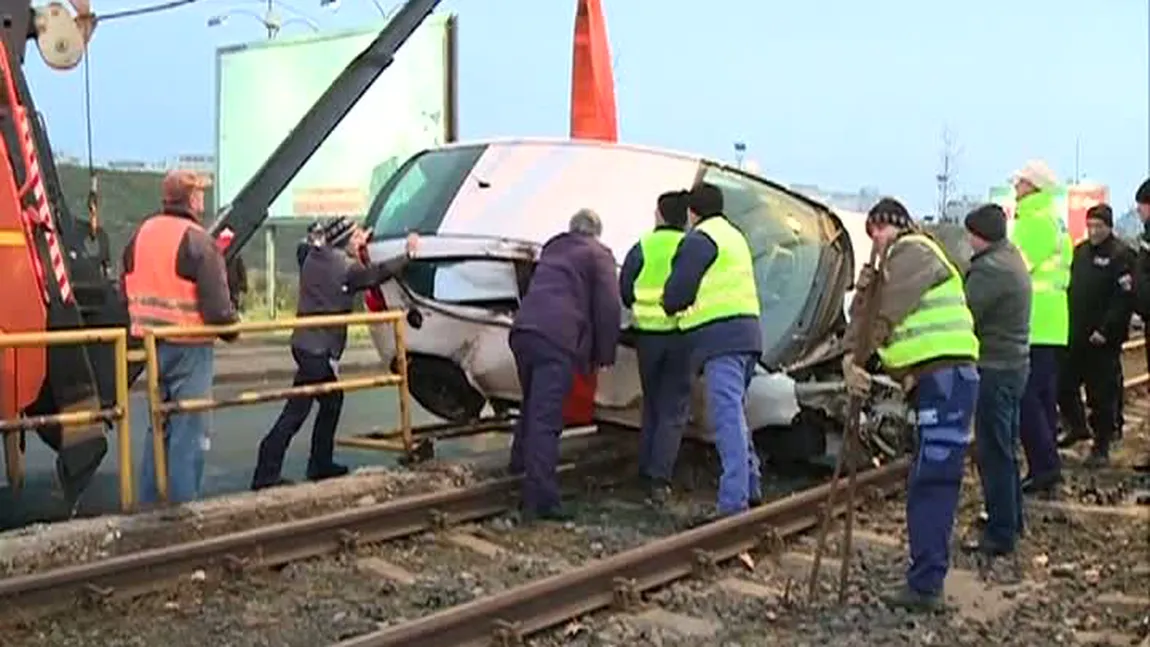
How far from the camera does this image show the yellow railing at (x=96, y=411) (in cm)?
715

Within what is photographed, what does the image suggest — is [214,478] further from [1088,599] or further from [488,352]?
[1088,599]

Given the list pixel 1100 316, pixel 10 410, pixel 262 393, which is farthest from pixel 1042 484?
pixel 10 410

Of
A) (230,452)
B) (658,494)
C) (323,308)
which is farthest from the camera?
(230,452)

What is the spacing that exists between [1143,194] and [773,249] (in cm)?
235

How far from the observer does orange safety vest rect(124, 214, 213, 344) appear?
8.09 m

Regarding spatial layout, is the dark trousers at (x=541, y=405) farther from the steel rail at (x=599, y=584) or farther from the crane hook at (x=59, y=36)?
the crane hook at (x=59, y=36)

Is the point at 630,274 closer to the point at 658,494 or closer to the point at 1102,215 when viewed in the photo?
the point at 658,494

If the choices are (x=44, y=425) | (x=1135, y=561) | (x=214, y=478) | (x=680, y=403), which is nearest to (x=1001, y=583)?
(x=1135, y=561)

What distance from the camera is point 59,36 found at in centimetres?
924

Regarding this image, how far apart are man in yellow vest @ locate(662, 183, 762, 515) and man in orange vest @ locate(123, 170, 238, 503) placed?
241cm

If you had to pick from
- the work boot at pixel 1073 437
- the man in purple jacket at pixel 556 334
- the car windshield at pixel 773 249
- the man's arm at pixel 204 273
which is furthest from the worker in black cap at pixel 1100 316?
the man's arm at pixel 204 273

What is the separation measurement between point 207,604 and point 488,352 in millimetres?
3109

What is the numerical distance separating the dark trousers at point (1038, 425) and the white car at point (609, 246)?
77 centimetres

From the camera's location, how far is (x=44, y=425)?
730 centimetres
